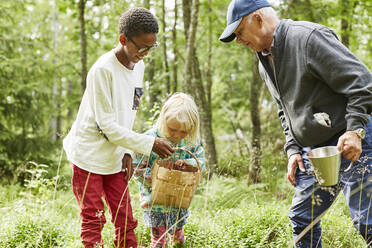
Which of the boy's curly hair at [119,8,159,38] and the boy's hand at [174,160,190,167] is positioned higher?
the boy's curly hair at [119,8,159,38]

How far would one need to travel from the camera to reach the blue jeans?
2.22 m

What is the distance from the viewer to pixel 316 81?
7.54 ft

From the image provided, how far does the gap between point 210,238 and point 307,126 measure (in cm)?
156

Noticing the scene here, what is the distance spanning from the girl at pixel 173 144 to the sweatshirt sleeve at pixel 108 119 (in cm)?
33

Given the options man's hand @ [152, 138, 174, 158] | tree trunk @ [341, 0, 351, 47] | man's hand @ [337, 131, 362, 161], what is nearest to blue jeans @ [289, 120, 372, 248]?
man's hand @ [337, 131, 362, 161]

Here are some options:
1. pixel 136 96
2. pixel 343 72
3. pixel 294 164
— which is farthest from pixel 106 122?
pixel 343 72

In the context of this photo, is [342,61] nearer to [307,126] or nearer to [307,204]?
[307,126]

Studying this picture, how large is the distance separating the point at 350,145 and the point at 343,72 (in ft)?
1.45

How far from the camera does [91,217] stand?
2.79m

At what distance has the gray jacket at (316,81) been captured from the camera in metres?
2.06

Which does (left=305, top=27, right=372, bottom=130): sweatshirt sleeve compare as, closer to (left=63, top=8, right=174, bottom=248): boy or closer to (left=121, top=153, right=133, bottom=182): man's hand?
(left=63, top=8, right=174, bottom=248): boy

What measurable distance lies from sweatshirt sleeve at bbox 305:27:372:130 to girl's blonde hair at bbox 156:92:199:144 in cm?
110

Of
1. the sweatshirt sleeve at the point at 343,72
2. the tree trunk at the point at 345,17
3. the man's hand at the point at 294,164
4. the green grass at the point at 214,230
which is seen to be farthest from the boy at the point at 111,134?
the tree trunk at the point at 345,17

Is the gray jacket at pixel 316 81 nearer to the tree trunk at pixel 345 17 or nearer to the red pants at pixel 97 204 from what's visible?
the red pants at pixel 97 204
